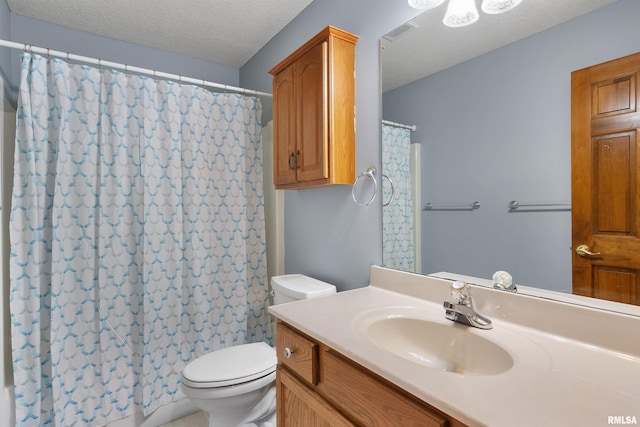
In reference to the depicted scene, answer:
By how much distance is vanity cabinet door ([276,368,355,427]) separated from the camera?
2.93 ft

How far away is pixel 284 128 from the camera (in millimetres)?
1789

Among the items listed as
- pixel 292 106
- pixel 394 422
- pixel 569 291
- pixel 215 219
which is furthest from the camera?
pixel 215 219

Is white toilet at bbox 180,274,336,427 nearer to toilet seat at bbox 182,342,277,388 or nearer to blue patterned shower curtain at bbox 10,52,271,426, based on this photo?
toilet seat at bbox 182,342,277,388

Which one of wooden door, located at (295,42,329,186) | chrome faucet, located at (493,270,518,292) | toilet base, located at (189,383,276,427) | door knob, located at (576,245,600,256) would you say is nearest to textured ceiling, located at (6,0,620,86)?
wooden door, located at (295,42,329,186)

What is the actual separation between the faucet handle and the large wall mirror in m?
0.14

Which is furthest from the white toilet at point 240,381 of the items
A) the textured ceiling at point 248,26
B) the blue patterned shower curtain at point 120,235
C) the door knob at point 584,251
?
the textured ceiling at point 248,26

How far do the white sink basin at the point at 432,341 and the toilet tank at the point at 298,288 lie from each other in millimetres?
524

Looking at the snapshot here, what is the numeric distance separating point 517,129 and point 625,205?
14.2 inches

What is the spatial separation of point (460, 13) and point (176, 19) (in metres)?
1.81

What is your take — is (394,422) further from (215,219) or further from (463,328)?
(215,219)

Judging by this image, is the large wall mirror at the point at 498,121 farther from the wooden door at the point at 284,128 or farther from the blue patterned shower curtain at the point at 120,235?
the blue patterned shower curtain at the point at 120,235

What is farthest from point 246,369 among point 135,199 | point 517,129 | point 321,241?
point 517,129

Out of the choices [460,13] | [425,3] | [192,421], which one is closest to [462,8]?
[460,13]

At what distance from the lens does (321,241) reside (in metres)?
1.90
